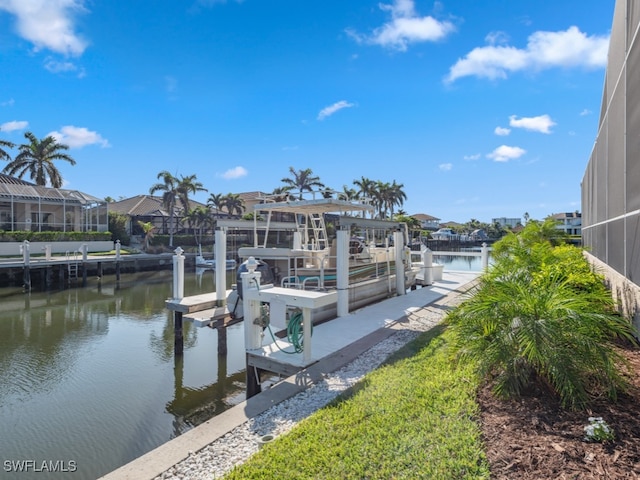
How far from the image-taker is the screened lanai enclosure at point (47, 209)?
29.2 meters

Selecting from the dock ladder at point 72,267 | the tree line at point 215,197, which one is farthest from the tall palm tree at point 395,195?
the dock ladder at point 72,267

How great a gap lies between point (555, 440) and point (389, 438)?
127 cm

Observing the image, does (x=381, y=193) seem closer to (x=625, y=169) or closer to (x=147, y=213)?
(x=147, y=213)

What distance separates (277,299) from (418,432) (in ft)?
9.09

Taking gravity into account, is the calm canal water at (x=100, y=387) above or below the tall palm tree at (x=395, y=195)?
below

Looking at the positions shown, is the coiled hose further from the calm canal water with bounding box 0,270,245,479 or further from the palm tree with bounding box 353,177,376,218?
the palm tree with bounding box 353,177,376,218

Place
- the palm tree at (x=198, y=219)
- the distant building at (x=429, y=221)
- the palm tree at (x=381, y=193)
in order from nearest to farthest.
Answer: the palm tree at (x=198, y=219) → the palm tree at (x=381, y=193) → the distant building at (x=429, y=221)

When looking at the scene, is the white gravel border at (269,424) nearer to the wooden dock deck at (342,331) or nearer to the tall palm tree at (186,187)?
the wooden dock deck at (342,331)

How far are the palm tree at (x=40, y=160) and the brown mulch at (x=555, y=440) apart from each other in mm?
43500

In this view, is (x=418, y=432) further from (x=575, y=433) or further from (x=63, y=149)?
(x=63, y=149)

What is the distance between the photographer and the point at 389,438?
3312 millimetres

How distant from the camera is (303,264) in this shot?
10.2 meters

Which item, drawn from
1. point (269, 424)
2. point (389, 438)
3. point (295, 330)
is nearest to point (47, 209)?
point (295, 330)

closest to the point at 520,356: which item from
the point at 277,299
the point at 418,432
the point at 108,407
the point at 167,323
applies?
the point at 418,432
